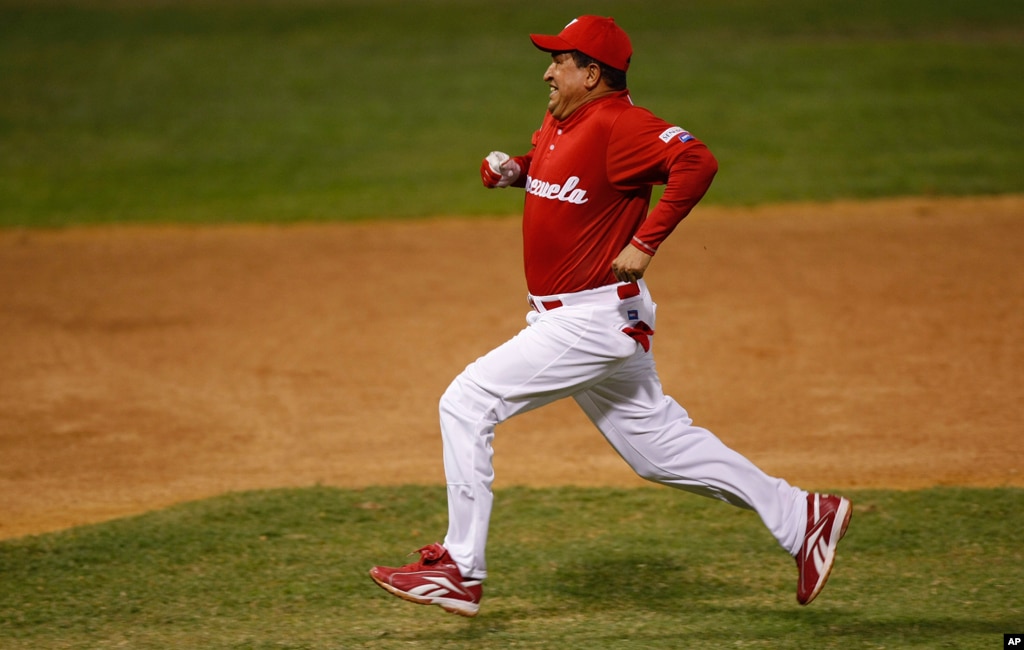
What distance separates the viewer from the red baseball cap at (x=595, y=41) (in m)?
4.34

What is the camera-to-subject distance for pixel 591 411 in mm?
4676

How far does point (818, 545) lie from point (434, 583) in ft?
4.83

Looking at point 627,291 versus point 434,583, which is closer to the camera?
point 434,583

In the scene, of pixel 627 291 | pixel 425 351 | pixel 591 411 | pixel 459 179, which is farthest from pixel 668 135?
pixel 459 179

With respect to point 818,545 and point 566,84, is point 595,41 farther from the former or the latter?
point 818,545

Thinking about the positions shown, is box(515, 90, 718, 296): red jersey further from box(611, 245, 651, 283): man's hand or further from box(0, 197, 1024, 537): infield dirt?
A: box(0, 197, 1024, 537): infield dirt

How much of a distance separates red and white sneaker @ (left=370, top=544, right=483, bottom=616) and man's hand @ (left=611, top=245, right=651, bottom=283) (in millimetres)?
1167

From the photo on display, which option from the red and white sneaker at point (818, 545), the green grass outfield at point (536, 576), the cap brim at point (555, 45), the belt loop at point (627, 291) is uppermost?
the cap brim at point (555, 45)

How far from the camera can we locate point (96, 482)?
662cm

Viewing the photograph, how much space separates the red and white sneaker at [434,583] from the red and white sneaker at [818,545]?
124cm

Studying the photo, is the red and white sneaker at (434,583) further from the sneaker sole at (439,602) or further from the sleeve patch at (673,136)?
the sleeve patch at (673,136)

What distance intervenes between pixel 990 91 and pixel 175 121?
37.6 feet

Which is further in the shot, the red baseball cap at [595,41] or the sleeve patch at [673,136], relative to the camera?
the red baseball cap at [595,41]

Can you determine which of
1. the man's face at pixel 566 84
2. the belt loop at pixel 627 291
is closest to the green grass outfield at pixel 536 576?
the belt loop at pixel 627 291
